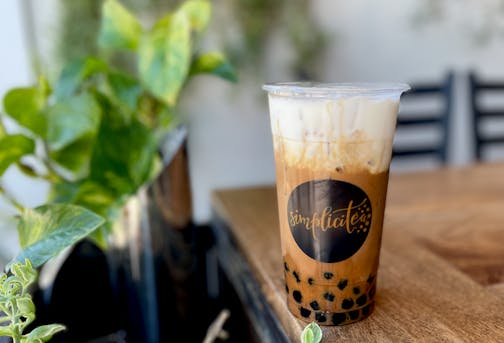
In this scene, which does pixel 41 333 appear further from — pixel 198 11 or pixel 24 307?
pixel 198 11

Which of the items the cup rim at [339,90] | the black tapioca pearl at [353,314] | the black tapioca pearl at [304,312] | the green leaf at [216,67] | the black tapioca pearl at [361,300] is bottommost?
the black tapioca pearl at [353,314]

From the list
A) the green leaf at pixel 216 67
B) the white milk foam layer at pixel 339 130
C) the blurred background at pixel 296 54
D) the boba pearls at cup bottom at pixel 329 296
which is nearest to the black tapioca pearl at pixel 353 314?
the boba pearls at cup bottom at pixel 329 296

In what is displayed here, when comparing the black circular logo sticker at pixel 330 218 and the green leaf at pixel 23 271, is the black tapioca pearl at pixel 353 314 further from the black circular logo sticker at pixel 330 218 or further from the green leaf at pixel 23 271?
the green leaf at pixel 23 271

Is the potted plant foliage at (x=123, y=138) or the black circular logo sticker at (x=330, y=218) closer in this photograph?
the black circular logo sticker at (x=330, y=218)

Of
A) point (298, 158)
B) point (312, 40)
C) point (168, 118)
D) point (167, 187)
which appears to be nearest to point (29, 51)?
point (312, 40)

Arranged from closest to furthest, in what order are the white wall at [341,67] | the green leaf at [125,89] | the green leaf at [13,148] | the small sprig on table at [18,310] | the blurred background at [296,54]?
the small sprig on table at [18,310] < the green leaf at [13,148] < the green leaf at [125,89] < the blurred background at [296,54] < the white wall at [341,67]

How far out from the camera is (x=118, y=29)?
597 mm

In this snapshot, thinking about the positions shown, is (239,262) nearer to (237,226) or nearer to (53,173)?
(237,226)

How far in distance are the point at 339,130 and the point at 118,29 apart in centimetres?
40

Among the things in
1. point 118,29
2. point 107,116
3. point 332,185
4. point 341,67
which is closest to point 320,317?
point 332,185

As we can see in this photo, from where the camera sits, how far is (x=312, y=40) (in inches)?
72.7

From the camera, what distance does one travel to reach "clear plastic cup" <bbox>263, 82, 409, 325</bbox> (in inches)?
12.6

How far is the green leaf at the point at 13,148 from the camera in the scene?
44cm

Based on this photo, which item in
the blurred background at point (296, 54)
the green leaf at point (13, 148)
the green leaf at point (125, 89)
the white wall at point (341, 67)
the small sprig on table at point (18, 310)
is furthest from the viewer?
the white wall at point (341, 67)
